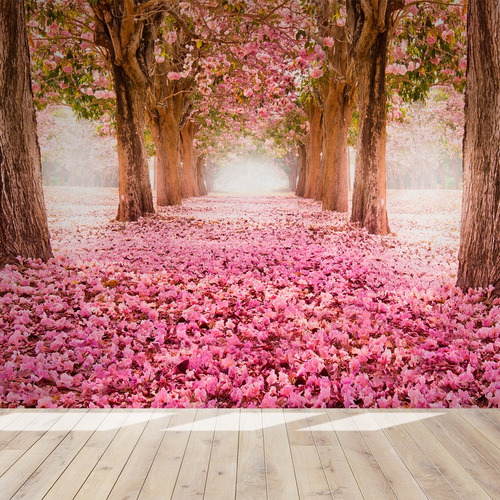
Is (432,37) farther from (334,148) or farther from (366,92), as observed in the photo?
(334,148)

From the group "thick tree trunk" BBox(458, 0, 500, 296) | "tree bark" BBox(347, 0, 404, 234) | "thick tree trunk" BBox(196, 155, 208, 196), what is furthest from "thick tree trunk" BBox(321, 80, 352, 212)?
"thick tree trunk" BBox(196, 155, 208, 196)

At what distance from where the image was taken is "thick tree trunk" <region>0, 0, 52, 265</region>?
307 inches

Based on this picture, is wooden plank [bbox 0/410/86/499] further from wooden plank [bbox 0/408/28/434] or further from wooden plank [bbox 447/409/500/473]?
wooden plank [bbox 447/409/500/473]

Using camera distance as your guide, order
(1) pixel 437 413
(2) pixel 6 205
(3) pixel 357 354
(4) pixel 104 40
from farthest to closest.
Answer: (4) pixel 104 40
(2) pixel 6 205
(3) pixel 357 354
(1) pixel 437 413

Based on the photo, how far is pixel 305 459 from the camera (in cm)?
320

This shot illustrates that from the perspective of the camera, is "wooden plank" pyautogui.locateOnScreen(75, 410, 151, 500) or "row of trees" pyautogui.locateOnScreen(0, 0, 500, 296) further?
"row of trees" pyautogui.locateOnScreen(0, 0, 500, 296)

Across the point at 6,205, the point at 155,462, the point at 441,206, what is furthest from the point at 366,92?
the point at 441,206

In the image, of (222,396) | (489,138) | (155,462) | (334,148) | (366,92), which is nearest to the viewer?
(155,462)

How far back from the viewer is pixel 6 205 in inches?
309

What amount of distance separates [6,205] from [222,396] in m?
5.20

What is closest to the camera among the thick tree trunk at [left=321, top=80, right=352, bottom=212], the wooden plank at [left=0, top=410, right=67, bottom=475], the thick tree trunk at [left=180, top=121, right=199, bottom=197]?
the wooden plank at [left=0, top=410, right=67, bottom=475]

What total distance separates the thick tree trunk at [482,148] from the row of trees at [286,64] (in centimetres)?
2

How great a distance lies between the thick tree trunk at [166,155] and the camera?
920 inches

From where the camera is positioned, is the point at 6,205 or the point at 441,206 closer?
the point at 6,205
